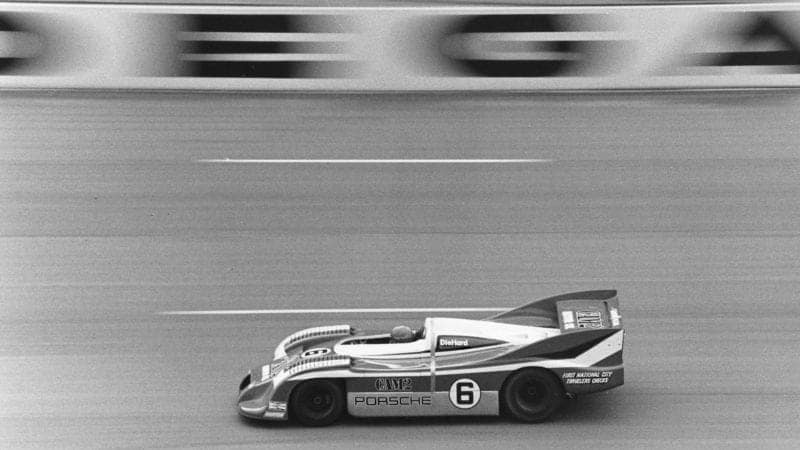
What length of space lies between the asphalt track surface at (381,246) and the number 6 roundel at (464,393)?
208 millimetres

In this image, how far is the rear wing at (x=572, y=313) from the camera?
8.20 metres

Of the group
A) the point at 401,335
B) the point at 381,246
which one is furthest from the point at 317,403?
the point at 381,246

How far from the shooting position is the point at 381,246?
36.9 feet

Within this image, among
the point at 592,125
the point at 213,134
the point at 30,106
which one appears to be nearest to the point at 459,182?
the point at 592,125

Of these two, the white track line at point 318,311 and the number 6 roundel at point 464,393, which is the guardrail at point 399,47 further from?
the number 6 roundel at point 464,393

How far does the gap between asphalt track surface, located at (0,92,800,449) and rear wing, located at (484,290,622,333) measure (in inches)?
25.6

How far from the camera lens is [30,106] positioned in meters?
14.4

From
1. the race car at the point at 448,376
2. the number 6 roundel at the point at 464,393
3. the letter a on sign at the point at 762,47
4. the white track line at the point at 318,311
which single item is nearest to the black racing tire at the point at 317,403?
the race car at the point at 448,376

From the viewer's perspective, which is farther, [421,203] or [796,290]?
[421,203]

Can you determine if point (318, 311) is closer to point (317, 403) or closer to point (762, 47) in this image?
point (317, 403)

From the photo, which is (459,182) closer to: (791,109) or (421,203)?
(421,203)

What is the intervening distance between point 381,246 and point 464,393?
11.6ft

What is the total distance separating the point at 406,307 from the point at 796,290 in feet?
11.5

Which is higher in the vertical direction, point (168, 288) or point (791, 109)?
point (791, 109)
